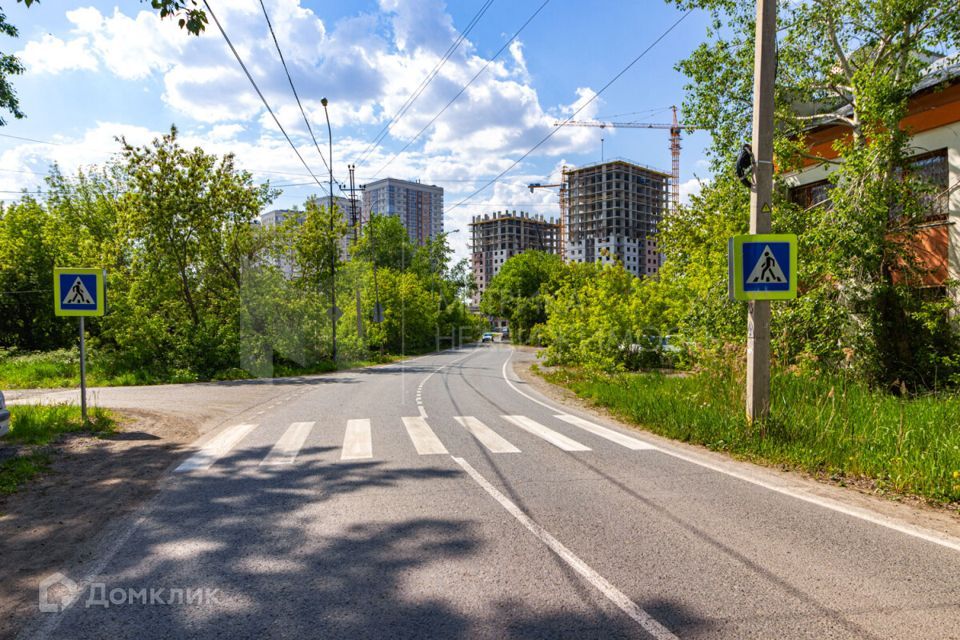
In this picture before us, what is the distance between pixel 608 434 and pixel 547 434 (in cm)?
109

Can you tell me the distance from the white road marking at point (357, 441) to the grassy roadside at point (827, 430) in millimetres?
5061

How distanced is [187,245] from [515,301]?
51613mm

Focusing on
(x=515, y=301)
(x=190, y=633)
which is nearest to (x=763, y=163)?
(x=190, y=633)

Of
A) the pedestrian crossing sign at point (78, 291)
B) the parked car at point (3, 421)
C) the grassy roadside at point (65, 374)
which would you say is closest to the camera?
the parked car at point (3, 421)

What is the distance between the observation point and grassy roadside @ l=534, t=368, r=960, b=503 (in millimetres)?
5930

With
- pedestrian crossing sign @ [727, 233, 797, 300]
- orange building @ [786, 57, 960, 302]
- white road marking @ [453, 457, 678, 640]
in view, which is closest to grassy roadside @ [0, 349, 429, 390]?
white road marking @ [453, 457, 678, 640]

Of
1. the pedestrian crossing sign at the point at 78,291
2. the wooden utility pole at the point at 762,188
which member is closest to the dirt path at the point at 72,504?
the pedestrian crossing sign at the point at 78,291

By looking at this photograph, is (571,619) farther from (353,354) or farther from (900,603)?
(353,354)

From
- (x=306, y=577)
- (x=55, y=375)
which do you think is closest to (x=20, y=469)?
(x=306, y=577)

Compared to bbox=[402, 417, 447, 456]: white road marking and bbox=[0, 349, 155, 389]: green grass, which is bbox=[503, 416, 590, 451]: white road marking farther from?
bbox=[0, 349, 155, 389]: green grass

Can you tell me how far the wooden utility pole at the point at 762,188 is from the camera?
7965 millimetres

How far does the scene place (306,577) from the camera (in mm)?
3721

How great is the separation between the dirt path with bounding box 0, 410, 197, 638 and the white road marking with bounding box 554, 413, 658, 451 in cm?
653

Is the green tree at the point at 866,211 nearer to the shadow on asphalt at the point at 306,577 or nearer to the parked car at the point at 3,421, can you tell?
the shadow on asphalt at the point at 306,577
